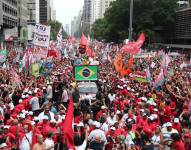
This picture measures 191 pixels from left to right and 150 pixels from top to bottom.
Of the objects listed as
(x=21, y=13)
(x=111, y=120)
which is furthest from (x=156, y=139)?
(x=21, y=13)

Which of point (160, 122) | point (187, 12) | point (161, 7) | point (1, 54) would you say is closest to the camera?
point (160, 122)

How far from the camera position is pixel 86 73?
15703mm

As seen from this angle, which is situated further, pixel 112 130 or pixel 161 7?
pixel 161 7

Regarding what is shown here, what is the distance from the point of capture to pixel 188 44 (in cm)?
5838

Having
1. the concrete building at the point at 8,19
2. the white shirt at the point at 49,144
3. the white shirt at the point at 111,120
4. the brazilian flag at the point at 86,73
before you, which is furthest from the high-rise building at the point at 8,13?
the white shirt at the point at 49,144

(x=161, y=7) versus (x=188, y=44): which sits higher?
(x=161, y=7)

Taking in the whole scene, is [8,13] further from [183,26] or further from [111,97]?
[111,97]

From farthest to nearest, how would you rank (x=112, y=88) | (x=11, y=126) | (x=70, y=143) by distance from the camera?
(x=112, y=88)
(x=11, y=126)
(x=70, y=143)

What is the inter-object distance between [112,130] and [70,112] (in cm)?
183

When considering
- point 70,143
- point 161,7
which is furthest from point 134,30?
point 70,143

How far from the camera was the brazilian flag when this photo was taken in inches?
613

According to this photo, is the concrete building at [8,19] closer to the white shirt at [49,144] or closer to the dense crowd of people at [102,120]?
the dense crowd of people at [102,120]

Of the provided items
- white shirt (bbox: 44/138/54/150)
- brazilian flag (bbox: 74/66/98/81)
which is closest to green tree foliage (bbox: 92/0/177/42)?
brazilian flag (bbox: 74/66/98/81)

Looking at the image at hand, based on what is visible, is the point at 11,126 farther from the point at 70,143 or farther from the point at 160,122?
the point at 160,122
